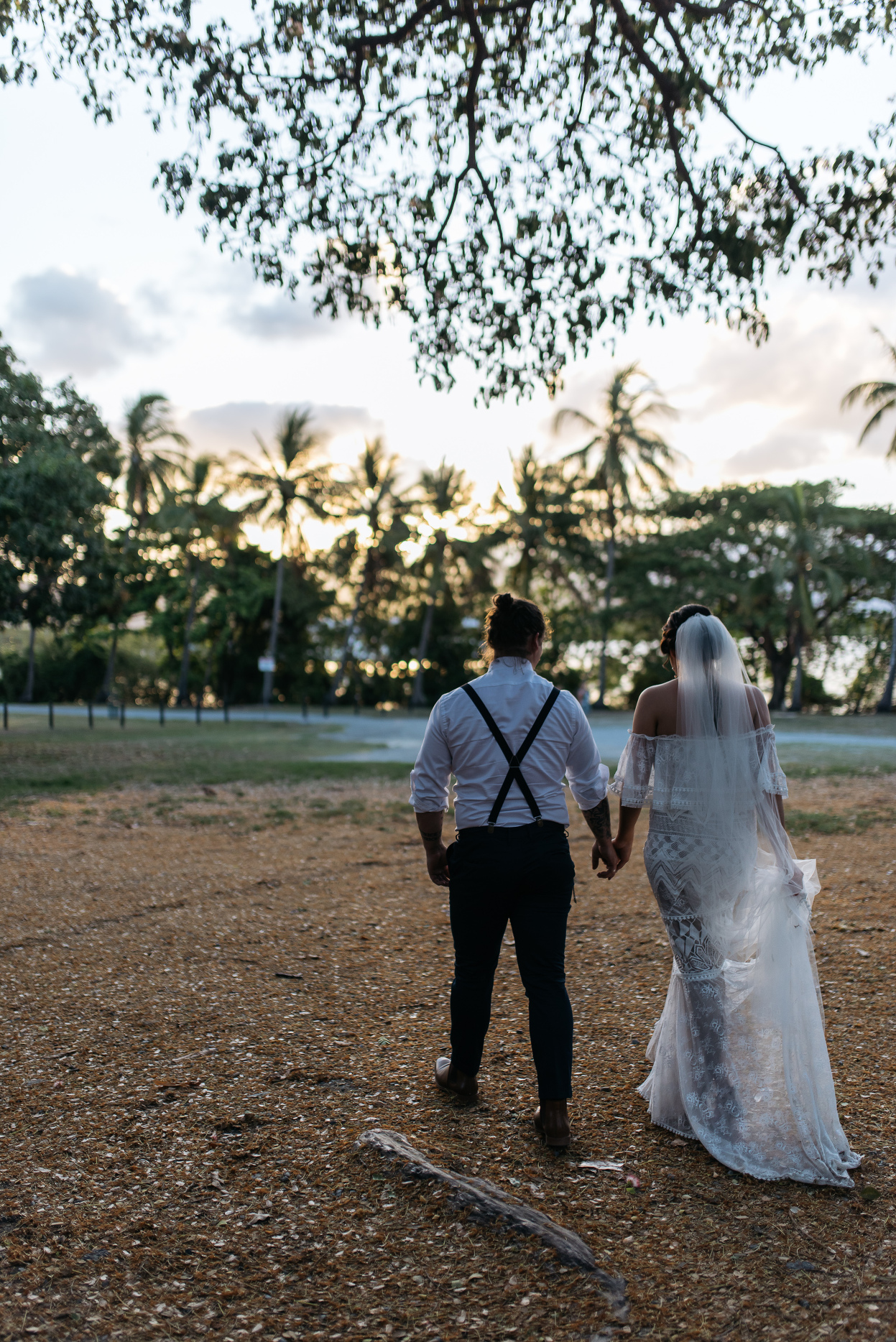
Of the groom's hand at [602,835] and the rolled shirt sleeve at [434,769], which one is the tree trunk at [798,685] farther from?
the rolled shirt sleeve at [434,769]

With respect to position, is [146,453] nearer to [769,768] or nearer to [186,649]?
[186,649]

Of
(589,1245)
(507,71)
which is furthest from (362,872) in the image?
(507,71)

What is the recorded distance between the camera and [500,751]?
2867 mm

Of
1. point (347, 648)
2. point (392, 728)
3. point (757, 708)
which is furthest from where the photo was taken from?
point (347, 648)

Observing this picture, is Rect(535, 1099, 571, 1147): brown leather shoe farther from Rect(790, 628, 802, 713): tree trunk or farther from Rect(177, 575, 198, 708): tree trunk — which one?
Rect(177, 575, 198, 708): tree trunk

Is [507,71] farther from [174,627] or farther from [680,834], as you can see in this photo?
[174,627]

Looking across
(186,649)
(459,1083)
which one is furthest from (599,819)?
(186,649)

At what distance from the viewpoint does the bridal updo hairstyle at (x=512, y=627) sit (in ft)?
9.70

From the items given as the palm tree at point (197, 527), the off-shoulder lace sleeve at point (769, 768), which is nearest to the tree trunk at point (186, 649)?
the palm tree at point (197, 527)

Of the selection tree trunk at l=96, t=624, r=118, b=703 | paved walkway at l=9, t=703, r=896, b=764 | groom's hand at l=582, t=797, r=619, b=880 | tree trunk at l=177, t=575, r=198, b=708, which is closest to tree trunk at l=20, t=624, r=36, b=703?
tree trunk at l=96, t=624, r=118, b=703

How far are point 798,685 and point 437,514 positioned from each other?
629 inches

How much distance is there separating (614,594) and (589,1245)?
112 feet

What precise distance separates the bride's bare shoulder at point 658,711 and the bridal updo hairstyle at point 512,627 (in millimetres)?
396

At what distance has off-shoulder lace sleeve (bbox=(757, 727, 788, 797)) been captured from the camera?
2863 millimetres
